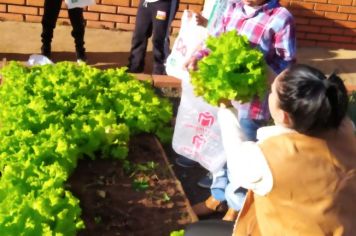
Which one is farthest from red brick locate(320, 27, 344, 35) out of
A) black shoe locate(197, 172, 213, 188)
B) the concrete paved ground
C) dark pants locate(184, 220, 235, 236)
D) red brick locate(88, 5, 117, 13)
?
dark pants locate(184, 220, 235, 236)

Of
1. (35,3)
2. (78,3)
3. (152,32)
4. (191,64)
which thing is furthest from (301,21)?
(191,64)

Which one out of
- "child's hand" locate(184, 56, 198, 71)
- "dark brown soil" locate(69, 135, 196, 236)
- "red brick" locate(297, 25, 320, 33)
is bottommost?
"dark brown soil" locate(69, 135, 196, 236)

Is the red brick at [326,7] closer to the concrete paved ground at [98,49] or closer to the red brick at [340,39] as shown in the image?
the red brick at [340,39]

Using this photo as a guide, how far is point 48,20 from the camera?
6398 mm

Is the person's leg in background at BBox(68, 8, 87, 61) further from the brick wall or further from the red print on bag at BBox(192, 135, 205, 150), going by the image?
the red print on bag at BBox(192, 135, 205, 150)

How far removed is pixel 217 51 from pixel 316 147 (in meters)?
1.02

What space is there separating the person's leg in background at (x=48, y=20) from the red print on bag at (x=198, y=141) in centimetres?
268

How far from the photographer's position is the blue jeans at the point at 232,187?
3.93m

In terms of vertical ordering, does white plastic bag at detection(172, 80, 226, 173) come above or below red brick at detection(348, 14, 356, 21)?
below

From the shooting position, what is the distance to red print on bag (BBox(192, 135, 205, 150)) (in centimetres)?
429

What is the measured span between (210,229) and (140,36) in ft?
11.4

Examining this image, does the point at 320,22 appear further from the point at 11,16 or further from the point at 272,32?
the point at 272,32

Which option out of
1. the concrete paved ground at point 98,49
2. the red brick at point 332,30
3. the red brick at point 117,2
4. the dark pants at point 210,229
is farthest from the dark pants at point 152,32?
the dark pants at point 210,229

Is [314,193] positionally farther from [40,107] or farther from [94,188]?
[40,107]
